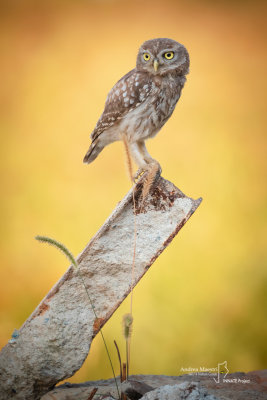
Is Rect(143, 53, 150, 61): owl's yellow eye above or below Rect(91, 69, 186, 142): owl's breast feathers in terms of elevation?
above

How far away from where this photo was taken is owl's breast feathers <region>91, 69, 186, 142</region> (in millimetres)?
2592

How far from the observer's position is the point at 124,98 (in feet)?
8.67

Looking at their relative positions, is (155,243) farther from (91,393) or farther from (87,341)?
(91,393)

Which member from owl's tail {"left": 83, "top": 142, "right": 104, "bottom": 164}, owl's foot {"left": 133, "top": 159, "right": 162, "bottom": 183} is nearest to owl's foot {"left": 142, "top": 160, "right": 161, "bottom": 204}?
owl's foot {"left": 133, "top": 159, "right": 162, "bottom": 183}

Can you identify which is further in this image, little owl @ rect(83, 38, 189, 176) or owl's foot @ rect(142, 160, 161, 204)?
little owl @ rect(83, 38, 189, 176)

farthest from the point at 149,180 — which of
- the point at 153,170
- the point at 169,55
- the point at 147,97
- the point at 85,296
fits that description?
the point at 169,55

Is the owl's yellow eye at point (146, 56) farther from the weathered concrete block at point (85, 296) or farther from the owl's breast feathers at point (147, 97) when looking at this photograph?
the weathered concrete block at point (85, 296)

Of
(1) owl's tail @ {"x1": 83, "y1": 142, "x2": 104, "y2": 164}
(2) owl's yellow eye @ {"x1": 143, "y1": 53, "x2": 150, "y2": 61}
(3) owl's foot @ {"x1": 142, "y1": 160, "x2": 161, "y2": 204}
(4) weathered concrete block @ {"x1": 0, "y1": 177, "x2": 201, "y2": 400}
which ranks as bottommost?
(4) weathered concrete block @ {"x1": 0, "y1": 177, "x2": 201, "y2": 400}

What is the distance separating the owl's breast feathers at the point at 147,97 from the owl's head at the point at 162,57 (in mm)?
54

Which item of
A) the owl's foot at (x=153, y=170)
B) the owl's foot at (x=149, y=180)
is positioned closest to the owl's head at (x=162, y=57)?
the owl's foot at (x=153, y=170)

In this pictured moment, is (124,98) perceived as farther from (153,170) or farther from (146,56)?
(153,170)

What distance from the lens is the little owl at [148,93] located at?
2.50 meters

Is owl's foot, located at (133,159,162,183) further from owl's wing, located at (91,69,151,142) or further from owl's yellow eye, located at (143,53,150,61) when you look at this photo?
owl's yellow eye, located at (143,53,150,61)

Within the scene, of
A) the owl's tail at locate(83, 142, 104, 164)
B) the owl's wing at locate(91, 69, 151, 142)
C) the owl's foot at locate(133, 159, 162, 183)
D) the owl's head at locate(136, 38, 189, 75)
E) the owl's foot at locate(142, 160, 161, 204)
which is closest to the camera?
the owl's foot at locate(142, 160, 161, 204)
